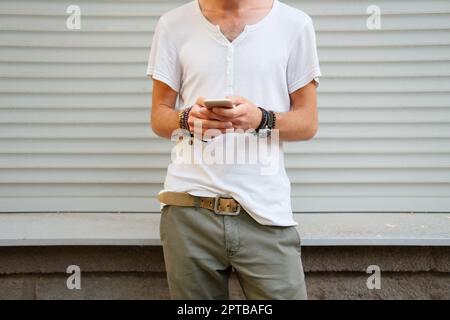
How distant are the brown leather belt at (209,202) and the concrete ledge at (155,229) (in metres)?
0.77

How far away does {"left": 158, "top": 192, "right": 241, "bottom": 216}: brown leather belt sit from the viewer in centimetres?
197

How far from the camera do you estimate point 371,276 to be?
9.61 feet

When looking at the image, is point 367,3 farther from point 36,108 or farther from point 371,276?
point 36,108

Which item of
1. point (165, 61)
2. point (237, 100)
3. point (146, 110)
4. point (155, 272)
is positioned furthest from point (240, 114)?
point (146, 110)

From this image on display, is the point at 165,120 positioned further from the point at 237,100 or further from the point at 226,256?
the point at 226,256

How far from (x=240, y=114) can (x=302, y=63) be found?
1.24ft

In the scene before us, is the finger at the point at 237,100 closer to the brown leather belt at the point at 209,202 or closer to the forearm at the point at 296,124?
the forearm at the point at 296,124

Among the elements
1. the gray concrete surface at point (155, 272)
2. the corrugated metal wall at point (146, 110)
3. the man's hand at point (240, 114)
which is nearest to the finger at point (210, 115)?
the man's hand at point (240, 114)

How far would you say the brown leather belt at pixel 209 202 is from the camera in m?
1.97

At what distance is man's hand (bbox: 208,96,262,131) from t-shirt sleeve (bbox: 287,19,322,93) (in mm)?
248

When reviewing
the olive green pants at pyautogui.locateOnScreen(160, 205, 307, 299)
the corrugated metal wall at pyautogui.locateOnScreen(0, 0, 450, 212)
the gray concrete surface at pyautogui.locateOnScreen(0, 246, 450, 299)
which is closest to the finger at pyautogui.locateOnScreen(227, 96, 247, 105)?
the olive green pants at pyautogui.locateOnScreen(160, 205, 307, 299)

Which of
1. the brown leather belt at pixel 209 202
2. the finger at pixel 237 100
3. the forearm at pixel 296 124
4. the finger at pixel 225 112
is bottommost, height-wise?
the brown leather belt at pixel 209 202

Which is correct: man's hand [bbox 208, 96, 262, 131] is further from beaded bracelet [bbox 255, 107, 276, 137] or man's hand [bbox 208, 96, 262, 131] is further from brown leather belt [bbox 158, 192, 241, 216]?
brown leather belt [bbox 158, 192, 241, 216]
